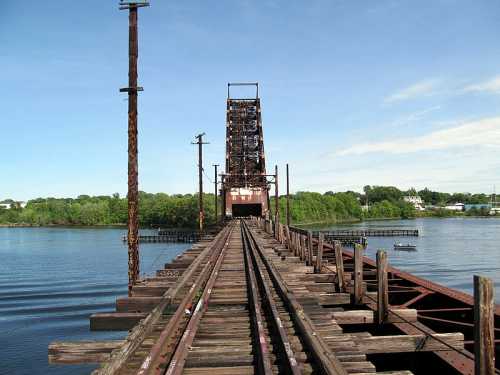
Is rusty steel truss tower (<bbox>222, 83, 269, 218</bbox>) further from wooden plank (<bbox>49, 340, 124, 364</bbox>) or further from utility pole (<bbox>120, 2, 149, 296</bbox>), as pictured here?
wooden plank (<bbox>49, 340, 124, 364</bbox>)

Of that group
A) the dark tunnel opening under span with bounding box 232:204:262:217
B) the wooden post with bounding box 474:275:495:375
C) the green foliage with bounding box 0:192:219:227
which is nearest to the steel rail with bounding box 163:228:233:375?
the wooden post with bounding box 474:275:495:375

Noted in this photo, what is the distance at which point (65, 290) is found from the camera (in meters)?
32.5

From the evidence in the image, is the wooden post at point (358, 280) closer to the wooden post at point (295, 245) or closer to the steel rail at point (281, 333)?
the steel rail at point (281, 333)

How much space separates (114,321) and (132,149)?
7.74 meters

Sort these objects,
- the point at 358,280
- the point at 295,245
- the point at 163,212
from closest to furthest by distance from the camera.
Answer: the point at 358,280 < the point at 295,245 < the point at 163,212

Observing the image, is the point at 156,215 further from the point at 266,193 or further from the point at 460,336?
the point at 460,336

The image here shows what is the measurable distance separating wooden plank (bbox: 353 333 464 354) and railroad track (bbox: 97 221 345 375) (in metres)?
0.88

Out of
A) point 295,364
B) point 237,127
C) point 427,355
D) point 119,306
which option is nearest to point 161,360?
point 295,364

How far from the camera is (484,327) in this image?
5031mm

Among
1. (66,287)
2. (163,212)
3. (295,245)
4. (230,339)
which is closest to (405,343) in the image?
(230,339)

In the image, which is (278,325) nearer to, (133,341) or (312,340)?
(312,340)

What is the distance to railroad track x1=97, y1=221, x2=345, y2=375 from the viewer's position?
544 centimetres

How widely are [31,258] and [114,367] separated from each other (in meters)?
55.4

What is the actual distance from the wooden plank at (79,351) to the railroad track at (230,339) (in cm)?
41
